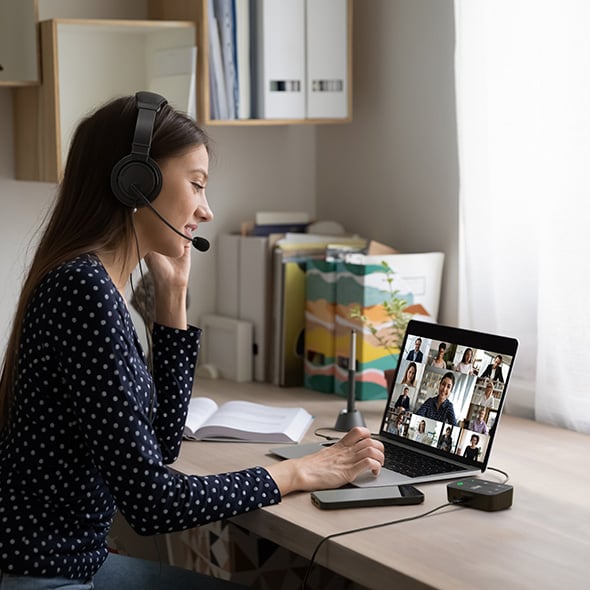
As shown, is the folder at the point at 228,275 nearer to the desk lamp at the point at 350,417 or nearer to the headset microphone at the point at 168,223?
the desk lamp at the point at 350,417

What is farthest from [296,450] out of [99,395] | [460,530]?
[99,395]

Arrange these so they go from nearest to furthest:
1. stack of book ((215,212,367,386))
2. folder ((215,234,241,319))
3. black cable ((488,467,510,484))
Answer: black cable ((488,467,510,484))
stack of book ((215,212,367,386))
folder ((215,234,241,319))

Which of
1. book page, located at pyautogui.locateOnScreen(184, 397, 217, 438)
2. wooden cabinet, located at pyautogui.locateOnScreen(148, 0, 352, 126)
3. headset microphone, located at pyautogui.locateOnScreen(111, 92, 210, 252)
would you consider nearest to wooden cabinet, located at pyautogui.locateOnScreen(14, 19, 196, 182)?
wooden cabinet, located at pyautogui.locateOnScreen(148, 0, 352, 126)

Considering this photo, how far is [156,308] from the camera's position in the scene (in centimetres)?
172

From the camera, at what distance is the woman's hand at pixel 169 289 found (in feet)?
5.62

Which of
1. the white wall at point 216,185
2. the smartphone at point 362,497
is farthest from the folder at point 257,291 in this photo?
the smartphone at point 362,497

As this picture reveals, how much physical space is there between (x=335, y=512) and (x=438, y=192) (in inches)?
40.4

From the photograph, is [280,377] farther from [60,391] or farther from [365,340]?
[60,391]

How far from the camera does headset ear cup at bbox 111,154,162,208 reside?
4.40 feet

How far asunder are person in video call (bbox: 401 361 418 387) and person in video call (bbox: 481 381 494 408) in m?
0.16

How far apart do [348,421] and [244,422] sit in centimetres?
20

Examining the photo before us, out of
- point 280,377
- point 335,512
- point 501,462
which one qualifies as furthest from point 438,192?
point 335,512

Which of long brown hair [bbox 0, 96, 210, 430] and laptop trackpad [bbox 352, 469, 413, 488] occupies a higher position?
long brown hair [bbox 0, 96, 210, 430]

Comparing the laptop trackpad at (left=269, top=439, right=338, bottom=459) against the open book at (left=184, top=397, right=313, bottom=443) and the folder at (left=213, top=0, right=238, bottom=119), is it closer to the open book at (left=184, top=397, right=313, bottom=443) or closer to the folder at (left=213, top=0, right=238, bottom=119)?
the open book at (left=184, top=397, right=313, bottom=443)
